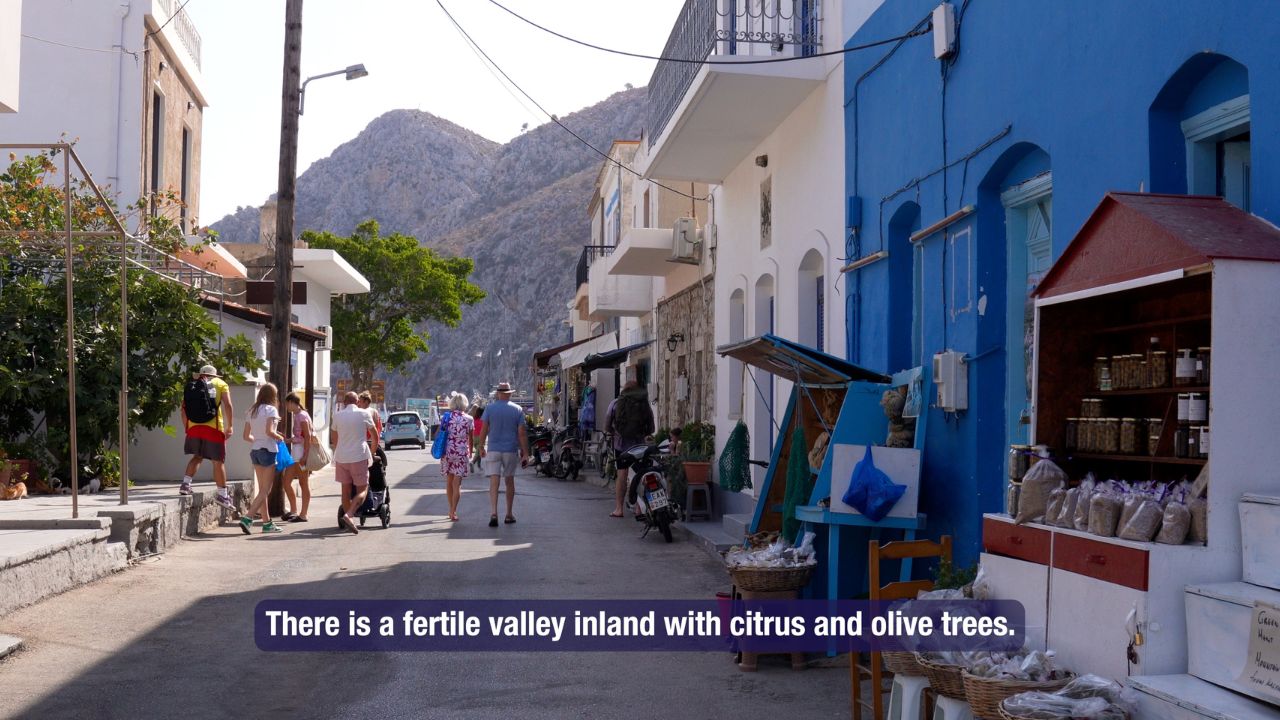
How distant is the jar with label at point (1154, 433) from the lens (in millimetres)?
5582

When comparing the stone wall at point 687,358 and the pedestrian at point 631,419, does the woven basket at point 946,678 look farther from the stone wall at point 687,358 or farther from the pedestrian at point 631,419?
the stone wall at point 687,358

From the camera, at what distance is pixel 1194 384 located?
5297mm

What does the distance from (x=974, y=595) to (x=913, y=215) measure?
4691mm

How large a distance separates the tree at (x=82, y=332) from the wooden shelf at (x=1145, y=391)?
11.4 m

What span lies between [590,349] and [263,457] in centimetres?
1667

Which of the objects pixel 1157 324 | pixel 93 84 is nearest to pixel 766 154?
pixel 1157 324

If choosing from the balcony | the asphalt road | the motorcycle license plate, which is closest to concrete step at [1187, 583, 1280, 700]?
the asphalt road

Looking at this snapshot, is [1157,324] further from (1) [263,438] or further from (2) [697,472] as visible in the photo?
(1) [263,438]

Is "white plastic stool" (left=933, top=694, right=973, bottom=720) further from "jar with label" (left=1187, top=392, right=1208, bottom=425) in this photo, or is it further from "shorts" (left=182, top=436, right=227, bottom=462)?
"shorts" (left=182, top=436, right=227, bottom=462)

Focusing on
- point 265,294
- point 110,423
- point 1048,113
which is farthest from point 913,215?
point 265,294

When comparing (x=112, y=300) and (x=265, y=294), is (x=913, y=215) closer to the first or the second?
(x=112, y=300)

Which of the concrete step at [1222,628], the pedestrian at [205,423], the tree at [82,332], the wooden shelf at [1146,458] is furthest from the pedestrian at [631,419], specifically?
the concrete step at [1222,628]

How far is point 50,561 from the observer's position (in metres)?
9.22

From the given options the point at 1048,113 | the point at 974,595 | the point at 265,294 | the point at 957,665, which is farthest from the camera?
the point at 265,294
